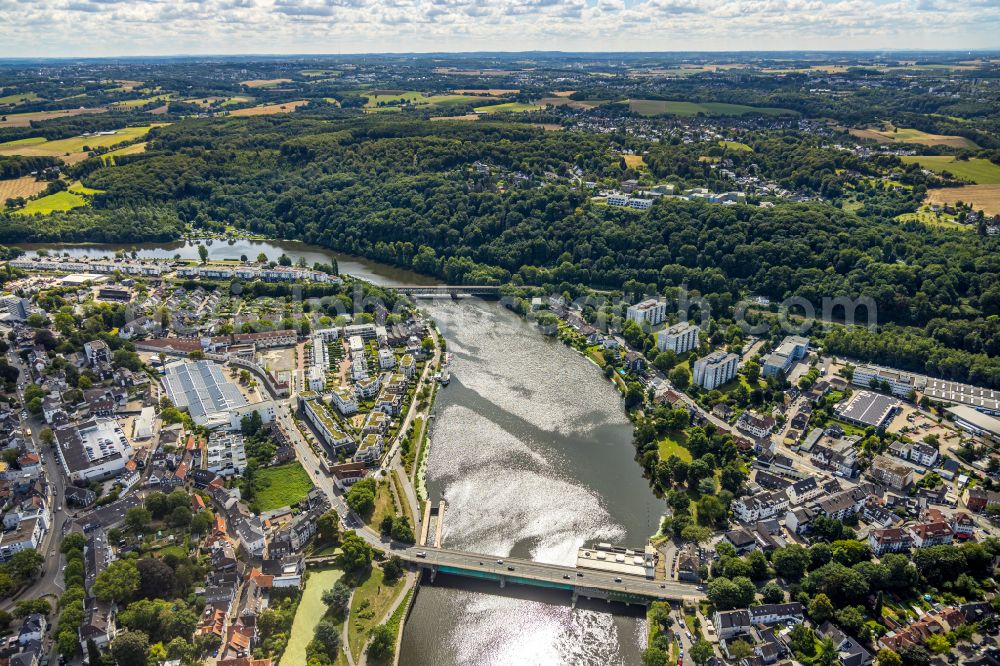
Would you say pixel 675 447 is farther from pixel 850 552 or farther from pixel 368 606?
pixel 368 606

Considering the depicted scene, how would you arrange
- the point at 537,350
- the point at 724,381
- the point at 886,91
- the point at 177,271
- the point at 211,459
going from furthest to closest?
the point at 886,91, the point at 177,271, the point at 537,350, the point at 724,381, the point at 211,459

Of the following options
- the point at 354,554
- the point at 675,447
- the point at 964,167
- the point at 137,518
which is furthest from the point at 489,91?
the point at 354,554

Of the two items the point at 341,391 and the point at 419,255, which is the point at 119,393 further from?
the point at 419,255

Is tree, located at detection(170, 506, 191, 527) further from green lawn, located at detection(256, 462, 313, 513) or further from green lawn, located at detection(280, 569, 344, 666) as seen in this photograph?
green lawn, located at detection(280, 569, 344, 666)

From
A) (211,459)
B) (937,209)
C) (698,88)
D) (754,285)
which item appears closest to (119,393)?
(211,459)

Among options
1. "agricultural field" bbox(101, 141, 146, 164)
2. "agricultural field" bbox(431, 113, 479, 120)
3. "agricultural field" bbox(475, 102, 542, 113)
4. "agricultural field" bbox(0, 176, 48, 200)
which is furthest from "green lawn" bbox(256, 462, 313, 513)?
"agricultural field" bbox(475, 102, 542, 113)
